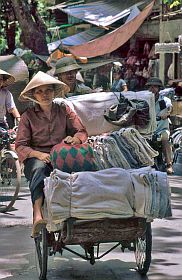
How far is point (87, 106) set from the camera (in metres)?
7.84

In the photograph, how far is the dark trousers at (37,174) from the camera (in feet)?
20.6

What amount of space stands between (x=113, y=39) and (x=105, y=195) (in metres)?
15.7

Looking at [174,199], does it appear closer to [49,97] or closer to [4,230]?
[4,230]

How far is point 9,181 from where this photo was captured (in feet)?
34.1

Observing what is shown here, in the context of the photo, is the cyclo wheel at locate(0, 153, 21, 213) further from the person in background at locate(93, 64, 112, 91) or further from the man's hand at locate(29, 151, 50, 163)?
the person in background at locate(93, 64, 112, 91)

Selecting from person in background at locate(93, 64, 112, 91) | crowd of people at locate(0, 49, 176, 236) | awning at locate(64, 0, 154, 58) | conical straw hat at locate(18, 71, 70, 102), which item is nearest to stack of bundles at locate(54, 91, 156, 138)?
crowd of people at locate(0, 49, 176, 236)

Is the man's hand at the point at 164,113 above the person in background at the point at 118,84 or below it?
above

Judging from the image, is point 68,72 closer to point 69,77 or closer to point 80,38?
point 69,77

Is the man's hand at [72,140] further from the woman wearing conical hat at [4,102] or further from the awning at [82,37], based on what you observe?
the awning at [82,37]

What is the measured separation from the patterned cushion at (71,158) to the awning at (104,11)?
1655 centimetres

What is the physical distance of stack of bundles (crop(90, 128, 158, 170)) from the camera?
6.48 m

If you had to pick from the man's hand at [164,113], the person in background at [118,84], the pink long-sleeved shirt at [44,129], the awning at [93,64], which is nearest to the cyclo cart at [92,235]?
the pink long-sleeved shirt at [44,129]

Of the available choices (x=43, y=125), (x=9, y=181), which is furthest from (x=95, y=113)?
(x=9, y=181)

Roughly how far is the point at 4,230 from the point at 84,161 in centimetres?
275
